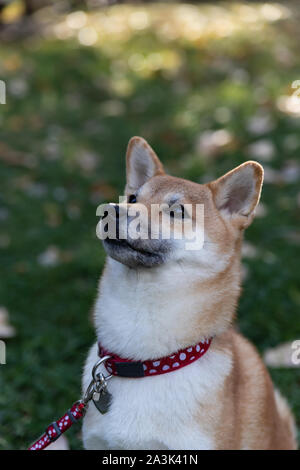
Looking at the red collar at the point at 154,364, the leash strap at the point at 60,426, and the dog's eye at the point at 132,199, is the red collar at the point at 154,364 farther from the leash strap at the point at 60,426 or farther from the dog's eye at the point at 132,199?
the dog's eye at the point at 132,199

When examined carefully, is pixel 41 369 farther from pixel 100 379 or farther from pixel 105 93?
pixel 105 93

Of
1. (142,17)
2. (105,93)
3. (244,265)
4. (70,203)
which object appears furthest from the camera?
(142,17)

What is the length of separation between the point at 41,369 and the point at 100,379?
47.7 inches

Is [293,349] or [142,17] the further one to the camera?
[142,17]

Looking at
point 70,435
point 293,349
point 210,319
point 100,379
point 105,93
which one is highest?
point 105,93

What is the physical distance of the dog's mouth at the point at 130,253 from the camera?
215 centimetres

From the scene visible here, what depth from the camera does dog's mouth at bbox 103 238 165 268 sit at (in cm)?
215

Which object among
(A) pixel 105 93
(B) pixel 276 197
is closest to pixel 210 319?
(B) pixel 276 197

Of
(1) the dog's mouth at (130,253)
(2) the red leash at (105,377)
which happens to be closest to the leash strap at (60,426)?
(2) the red leash at (105,377)

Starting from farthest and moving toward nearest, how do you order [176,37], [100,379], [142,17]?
[142,17], [176,37], [100,379]

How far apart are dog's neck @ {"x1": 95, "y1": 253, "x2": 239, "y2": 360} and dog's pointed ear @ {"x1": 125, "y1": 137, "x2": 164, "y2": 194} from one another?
0.51m

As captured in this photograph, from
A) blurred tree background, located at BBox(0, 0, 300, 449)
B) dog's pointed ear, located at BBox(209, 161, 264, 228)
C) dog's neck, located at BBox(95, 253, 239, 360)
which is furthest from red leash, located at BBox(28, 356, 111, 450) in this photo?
dog's pointed ear, located at BBox(209, 161, 264, 228)

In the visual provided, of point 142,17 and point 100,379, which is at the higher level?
point 142,17

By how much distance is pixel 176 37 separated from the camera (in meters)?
7.52
